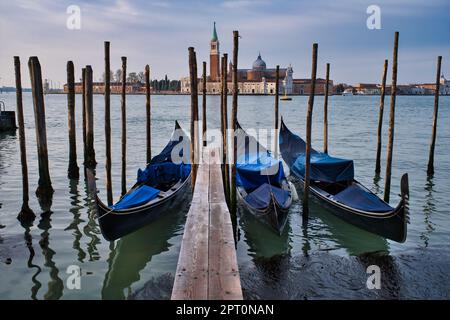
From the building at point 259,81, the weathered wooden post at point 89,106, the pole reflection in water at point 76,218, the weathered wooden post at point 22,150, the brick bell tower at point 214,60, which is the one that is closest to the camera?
the pole reflection in water at point 76,218

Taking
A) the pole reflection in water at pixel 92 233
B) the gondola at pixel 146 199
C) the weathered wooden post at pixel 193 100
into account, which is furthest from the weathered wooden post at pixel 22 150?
the weathered wooden post at pixel 193 100

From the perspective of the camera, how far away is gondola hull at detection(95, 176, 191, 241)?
5.77 metres

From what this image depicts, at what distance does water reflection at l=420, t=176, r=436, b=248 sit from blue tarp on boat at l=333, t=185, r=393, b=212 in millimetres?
896

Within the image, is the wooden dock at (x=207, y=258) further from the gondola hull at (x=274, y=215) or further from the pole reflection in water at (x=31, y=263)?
the pole reflection in water at (x=31, y=263)

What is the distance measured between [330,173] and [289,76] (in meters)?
113

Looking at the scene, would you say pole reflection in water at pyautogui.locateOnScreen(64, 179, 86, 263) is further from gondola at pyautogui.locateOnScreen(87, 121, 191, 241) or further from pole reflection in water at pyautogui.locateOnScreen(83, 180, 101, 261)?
gondola at pyautogui.locateOnScreen(87, 121, 191, 241)

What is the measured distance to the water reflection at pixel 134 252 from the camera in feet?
17.1

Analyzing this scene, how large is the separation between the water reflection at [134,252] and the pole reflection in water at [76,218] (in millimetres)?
447

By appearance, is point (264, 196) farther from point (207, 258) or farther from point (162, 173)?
point (207, 258)

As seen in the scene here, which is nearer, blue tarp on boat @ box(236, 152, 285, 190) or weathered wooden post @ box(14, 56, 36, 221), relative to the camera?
weathered wooden post @ box(14, 56, 36, 221)

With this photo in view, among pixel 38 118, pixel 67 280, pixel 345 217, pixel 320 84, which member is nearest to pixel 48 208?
pixel 38 118

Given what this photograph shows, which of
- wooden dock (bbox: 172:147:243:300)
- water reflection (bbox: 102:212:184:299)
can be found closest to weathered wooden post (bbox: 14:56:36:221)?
water reflection (bbox: 102:212:184:299)

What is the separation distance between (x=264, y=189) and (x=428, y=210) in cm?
361

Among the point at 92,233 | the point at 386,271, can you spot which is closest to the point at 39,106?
the point at 92,233
